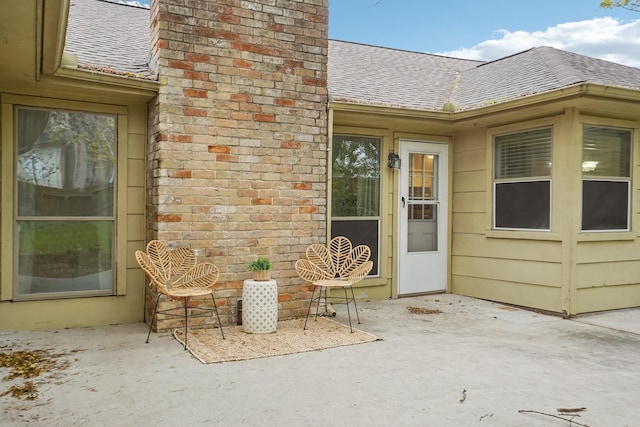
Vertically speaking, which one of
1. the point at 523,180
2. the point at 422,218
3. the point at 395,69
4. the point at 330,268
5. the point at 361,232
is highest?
the point at 395,69

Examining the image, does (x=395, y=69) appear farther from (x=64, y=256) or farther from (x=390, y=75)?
(x=64, y=256)

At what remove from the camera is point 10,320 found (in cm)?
436

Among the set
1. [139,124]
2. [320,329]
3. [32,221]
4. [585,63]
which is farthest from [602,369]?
[32,221]

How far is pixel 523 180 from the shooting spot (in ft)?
18.8

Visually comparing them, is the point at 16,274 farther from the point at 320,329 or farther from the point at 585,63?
the point at 585,63

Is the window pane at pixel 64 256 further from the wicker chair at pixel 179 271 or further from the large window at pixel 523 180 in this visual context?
the large window at pixel 523 180

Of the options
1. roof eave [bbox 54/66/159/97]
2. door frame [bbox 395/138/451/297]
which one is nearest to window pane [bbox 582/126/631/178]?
door frame [bbox 395/138/451/297]

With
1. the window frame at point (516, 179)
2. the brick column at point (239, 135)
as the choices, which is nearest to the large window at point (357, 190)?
the brick column at point (239, 135)

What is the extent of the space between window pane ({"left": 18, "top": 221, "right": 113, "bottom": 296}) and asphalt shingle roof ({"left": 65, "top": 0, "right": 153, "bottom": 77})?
56.9 inches

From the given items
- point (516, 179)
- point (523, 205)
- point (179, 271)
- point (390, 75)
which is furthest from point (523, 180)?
point (179, 271)

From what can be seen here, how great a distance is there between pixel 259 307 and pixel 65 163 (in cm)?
215

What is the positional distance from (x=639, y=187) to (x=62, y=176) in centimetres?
591

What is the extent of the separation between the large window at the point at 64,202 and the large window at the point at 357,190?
7.81 ft

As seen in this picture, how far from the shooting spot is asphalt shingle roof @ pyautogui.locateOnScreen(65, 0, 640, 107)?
509cm
